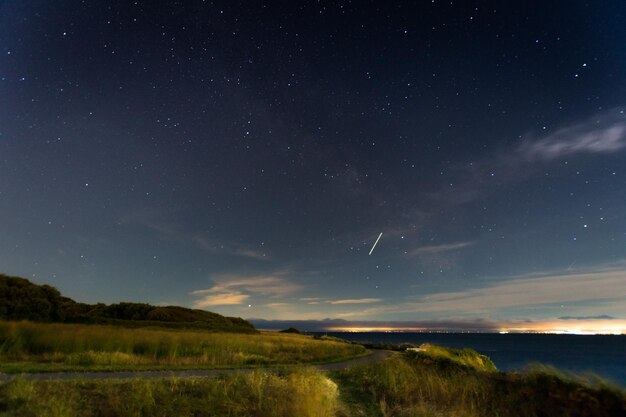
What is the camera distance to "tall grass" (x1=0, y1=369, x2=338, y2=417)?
8.69m

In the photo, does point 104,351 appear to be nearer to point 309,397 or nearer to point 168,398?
point 168,398

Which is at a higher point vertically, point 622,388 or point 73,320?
point 73,320

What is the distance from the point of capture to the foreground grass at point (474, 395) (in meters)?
11.0

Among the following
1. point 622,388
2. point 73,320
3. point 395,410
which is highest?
point 73,320

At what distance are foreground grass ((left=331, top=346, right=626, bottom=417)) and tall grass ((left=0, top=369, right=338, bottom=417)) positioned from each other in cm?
147

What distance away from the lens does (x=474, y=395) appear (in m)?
14.1

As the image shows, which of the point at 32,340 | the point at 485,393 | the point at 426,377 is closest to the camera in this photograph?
the point at 485,393

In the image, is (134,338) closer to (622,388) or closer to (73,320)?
(73,320)

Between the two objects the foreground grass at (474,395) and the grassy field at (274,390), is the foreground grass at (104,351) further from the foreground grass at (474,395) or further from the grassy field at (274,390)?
the foreground grass at (474,395)

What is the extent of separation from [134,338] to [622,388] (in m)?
20.3

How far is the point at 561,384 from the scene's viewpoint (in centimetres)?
1224

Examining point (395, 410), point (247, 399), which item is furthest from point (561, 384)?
point (247, 399)

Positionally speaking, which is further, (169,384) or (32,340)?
(32,340)

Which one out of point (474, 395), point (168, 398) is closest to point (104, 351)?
point (168, 398)
